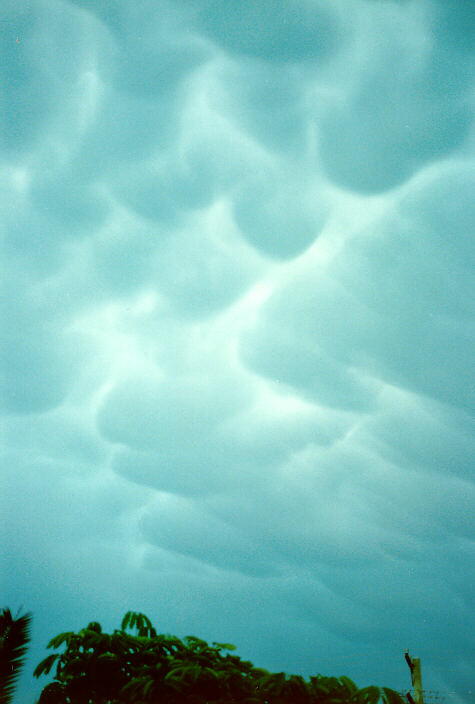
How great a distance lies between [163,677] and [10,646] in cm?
473

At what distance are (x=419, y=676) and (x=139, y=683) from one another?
33.0 feet

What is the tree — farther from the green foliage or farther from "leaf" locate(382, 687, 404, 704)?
"leaf" locate(382, 687, 404, 704)

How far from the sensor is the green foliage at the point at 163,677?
848cm

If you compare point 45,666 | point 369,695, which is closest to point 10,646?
point 45,666

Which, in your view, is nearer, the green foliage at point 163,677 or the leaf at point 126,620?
the green foliage at point 163,677

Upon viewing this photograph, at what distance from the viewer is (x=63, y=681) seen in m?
10.1

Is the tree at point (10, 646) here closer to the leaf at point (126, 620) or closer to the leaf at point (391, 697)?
the leaf at point (126, 620)

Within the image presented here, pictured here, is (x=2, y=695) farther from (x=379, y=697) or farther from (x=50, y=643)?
(x=379, y=697)

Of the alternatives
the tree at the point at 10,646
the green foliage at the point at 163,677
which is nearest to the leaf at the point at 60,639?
the green foliage at the point at 163,677

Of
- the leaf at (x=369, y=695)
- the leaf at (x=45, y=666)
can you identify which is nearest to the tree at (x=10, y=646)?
the leaf at (x=45, y=666)

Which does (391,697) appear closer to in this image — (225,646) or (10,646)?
(225,646)

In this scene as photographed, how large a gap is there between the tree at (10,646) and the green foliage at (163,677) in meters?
2.25

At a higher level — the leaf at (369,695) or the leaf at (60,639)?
the leaf at (60,639)

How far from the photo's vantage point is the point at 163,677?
9.20m
